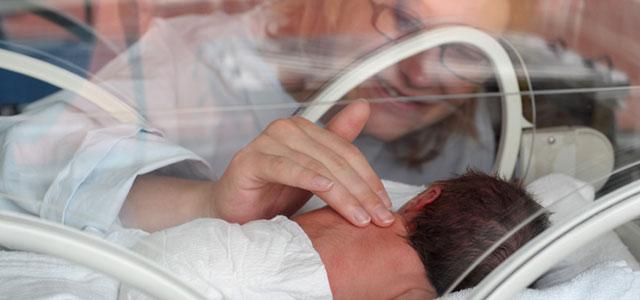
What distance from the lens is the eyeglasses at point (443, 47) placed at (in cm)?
131

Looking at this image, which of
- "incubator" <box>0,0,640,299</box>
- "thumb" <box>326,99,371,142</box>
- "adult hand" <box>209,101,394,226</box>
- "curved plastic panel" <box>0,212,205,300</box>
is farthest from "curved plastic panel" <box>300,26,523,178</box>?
"curved plastic panel" <box>0,212,205,300</box>

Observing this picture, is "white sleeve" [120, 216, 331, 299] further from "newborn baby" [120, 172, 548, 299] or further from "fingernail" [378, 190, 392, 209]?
"fingernail" [378, 190, 392, 209]

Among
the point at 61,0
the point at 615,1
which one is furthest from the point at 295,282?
the point at 615,1

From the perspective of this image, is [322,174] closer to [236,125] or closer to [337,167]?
[337,167]

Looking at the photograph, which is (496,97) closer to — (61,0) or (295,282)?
(295,282)

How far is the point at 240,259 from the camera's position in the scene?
3.07 feet

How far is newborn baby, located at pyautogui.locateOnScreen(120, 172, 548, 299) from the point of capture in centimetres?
90

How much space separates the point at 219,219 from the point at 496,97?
51 cm

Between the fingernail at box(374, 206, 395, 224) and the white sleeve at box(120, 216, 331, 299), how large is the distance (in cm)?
9

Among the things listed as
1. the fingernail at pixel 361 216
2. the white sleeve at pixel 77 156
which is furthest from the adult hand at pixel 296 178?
the white sleeve at pixel 77 156

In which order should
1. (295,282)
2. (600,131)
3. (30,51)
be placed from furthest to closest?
(600,131), (30,51), (295,282)

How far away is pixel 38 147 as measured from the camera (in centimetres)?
103

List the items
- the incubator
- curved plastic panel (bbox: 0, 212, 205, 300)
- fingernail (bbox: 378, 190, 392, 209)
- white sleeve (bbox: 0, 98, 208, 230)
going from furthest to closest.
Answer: fingernail (bbox: 378, 190, 392, 209), white sleeve (bbox: 0, 98, 208, 230), the incubator, curved plastic panel (bbox: 0, 212, 205, 300)

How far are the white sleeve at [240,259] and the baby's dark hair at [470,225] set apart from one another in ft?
0.51
